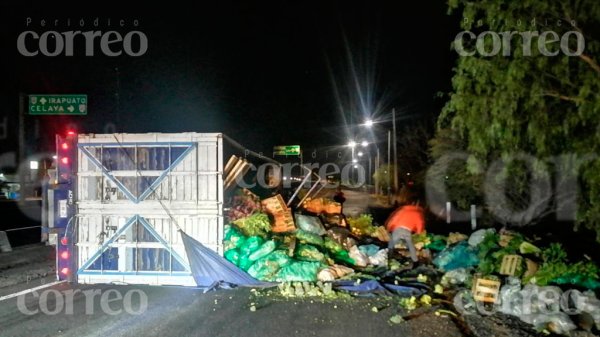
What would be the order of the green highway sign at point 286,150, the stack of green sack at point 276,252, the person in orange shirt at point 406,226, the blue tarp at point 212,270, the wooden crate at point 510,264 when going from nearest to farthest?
the wooden crate at point 510,264 < the blue tarp at point 212,270 < the stack of green sack at point 276,252 < the person in orange shirt at point 406,226 < the green highway sign at point 286,150

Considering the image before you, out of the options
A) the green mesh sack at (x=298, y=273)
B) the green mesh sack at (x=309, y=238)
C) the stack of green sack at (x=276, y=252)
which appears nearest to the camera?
the green mesh sack at (x=298, y=273)

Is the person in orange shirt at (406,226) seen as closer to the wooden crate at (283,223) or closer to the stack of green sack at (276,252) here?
the stack of green sack at (276,252)

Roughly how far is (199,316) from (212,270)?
149 centimetres

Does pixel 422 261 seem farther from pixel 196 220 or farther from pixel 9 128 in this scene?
pixel 9 128

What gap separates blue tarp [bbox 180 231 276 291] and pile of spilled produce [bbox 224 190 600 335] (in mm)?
256

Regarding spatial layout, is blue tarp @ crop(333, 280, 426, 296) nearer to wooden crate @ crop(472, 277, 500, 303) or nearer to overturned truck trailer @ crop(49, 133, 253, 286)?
wooden crate @ crop(472, 277, 500, 303)

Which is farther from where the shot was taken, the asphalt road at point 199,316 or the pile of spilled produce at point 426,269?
the pile of spilled produce at point 426,269

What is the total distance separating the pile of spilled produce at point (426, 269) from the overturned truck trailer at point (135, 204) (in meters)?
1.05

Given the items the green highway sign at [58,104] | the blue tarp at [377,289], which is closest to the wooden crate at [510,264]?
the blue tarp at [377,289]

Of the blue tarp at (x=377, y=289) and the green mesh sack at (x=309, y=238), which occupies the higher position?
the green mesh sack at (x=309, y=238)

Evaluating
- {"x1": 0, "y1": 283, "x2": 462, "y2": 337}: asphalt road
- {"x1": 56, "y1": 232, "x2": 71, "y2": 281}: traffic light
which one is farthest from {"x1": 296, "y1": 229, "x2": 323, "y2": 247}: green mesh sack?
{"x1": 56, "y1": 232, "x2": 71, "y2": 281}: traffic light

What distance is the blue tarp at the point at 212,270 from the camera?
826 cm

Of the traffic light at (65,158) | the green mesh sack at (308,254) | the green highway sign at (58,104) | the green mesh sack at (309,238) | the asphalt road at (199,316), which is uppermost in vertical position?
the green highway sign at (58,104)

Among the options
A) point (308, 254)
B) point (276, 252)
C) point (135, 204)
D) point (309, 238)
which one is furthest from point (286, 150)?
point (135, 204)
